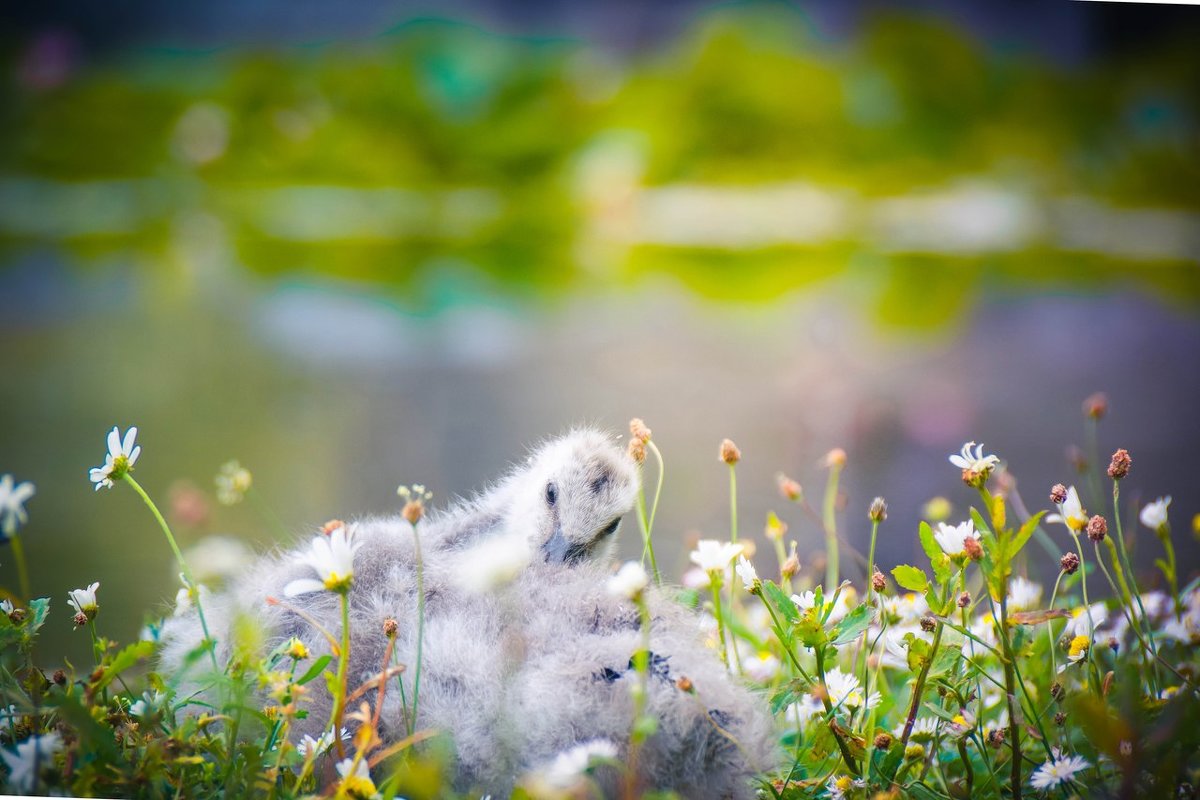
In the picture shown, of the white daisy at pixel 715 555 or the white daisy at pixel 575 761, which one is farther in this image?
the white daisy at pixel 715 555

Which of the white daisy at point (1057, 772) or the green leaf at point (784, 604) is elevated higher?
the green leaf at point (784, 604)

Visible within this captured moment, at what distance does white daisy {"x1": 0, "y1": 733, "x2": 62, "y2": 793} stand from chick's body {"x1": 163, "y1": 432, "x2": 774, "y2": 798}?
0.14 meters

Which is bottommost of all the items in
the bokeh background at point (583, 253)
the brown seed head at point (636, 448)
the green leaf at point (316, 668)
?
the green leaf at point (316, 668)

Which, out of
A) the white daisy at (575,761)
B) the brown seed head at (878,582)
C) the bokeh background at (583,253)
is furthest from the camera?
the bokeh background at (583,253)

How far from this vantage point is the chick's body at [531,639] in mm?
705

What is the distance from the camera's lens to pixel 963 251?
3.45m

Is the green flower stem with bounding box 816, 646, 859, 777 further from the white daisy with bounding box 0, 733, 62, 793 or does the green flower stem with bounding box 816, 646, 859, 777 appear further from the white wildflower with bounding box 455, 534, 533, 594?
the white daisy with bounding box 0, 733, 62, 793

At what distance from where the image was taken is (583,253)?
142 inches

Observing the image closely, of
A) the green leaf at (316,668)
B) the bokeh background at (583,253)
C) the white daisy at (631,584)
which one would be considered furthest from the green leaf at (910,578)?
the bokeh background at (583,253)

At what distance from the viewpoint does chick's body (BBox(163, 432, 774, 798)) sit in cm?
71

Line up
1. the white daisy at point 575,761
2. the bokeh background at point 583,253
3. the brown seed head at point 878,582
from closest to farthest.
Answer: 1. the white daisy at point 575,761
2. the brown seed head at point 878,582
3. the bokeh background at point 583,253

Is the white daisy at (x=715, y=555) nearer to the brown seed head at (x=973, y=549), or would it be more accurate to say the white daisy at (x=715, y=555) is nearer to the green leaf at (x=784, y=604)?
the green leaf at (x=784, y=604)

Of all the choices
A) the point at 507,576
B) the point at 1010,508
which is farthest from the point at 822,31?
the point at 507,576

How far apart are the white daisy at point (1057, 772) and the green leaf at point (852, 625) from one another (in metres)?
0.17
